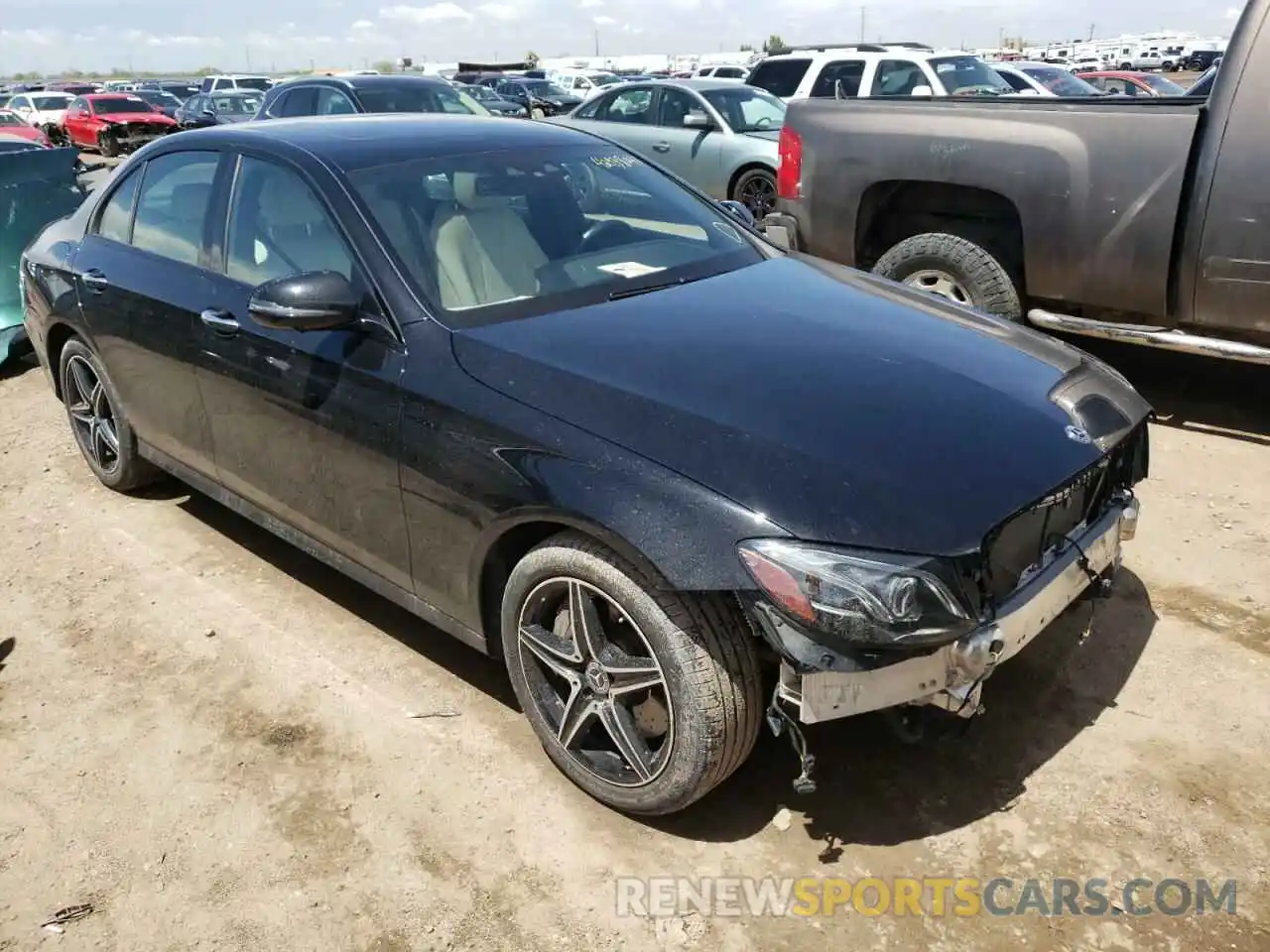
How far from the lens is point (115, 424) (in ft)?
15.5

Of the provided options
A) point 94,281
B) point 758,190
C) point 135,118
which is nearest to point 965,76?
point 758,190

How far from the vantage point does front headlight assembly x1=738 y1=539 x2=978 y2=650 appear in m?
2.25

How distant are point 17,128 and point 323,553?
66.3 ft

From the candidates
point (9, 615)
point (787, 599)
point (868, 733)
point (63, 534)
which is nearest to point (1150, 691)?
point (868, 733)

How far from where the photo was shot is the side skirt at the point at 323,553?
10.3ft

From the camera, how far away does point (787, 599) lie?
2.28 metres

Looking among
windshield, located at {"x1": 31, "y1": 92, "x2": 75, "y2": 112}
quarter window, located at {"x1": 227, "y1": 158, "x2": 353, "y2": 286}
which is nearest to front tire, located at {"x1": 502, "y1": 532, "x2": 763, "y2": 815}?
quarter window, located at {"x1": 227, "y1": 158, "x2": 353, "y2": 286}

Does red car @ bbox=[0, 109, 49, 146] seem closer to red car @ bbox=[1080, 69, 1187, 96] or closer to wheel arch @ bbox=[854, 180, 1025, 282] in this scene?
wheel arch @ bbox=[854, 180, 1025, 282]

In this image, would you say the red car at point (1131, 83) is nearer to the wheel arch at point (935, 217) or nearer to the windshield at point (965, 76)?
the windshield at point (965, 76)

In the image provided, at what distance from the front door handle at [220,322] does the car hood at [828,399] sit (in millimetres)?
1052

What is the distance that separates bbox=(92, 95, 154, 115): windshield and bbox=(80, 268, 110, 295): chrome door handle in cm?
2374

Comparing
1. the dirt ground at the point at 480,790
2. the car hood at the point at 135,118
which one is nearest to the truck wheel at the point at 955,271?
the dirt ground at the point at 480,790

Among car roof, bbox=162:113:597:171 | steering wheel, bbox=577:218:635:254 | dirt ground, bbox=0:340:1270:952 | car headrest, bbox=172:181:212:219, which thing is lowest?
dirt ground, bbox=0:340:1270:952

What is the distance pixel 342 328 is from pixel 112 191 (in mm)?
2129
